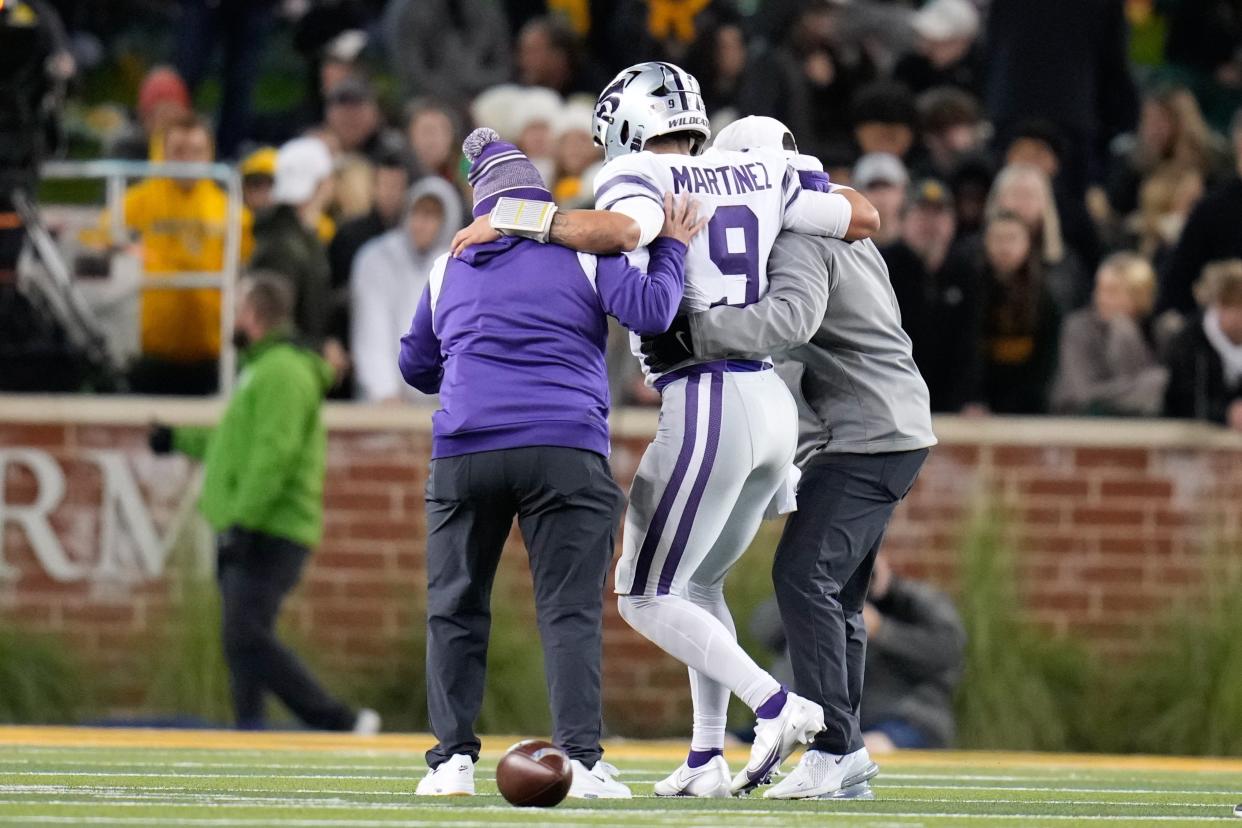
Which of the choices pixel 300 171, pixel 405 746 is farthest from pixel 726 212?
pixel 300 171

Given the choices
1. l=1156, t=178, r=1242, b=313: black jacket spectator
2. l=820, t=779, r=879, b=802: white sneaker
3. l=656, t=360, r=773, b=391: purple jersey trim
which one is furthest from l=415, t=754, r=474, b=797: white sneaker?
l=1156, t=178, r=1242, b=313: black jacket spectator

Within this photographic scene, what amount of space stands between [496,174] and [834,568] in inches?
63.5

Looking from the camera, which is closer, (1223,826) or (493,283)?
(1223,826)

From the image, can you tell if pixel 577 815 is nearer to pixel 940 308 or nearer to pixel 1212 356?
pixel 940 308

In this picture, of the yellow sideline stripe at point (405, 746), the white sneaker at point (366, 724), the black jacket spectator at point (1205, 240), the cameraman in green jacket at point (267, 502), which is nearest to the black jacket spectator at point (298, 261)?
the cameraman in green jacket at point (267, 502)

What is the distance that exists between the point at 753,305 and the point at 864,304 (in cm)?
52

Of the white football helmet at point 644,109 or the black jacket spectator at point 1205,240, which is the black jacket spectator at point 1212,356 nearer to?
the black jacket spectator at point 1205,240

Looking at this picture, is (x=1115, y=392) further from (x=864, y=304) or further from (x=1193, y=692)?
(x=864, y=304)

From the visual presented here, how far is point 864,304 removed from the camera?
29.0ft

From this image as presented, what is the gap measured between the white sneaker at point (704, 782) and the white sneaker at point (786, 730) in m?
0.33

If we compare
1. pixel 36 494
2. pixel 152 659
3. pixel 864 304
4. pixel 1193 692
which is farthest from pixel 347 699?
pixel 864 304

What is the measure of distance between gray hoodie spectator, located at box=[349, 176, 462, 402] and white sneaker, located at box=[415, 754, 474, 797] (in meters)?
6.39

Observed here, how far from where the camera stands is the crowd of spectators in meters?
14.6

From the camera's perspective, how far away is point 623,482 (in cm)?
1503
